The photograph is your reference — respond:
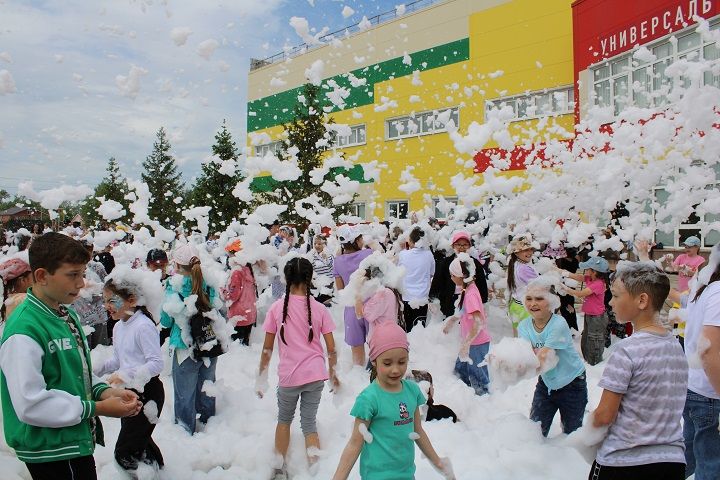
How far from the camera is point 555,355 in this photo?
4207 millimetres

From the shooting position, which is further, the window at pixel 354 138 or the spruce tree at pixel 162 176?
the spruce tree at pixel 162 176

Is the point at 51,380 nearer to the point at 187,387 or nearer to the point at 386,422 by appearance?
the point at 386,422

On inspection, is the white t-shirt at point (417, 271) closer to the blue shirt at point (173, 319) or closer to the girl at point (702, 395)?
the blue shirt at point (173, 319)

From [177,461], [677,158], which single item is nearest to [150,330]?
[177,461]

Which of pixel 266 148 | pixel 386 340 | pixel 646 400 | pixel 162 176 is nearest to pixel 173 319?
pixel 386 340

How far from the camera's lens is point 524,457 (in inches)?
172

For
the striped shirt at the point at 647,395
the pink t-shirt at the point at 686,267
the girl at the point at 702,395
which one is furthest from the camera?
the pink t-shirt at the point at 686,267

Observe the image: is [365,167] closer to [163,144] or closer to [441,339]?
[441,339]

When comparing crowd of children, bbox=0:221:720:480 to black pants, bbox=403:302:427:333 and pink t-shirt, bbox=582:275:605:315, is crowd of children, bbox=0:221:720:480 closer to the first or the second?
pink t-shirt, bbox=582:275:605:315

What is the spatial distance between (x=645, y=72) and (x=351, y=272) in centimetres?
1305

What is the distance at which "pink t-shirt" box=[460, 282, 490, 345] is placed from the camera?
6.10m

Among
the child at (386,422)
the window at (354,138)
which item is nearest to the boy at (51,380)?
the child at (386,422)

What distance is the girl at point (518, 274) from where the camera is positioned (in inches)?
267

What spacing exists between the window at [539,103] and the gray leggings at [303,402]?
52.0ft
